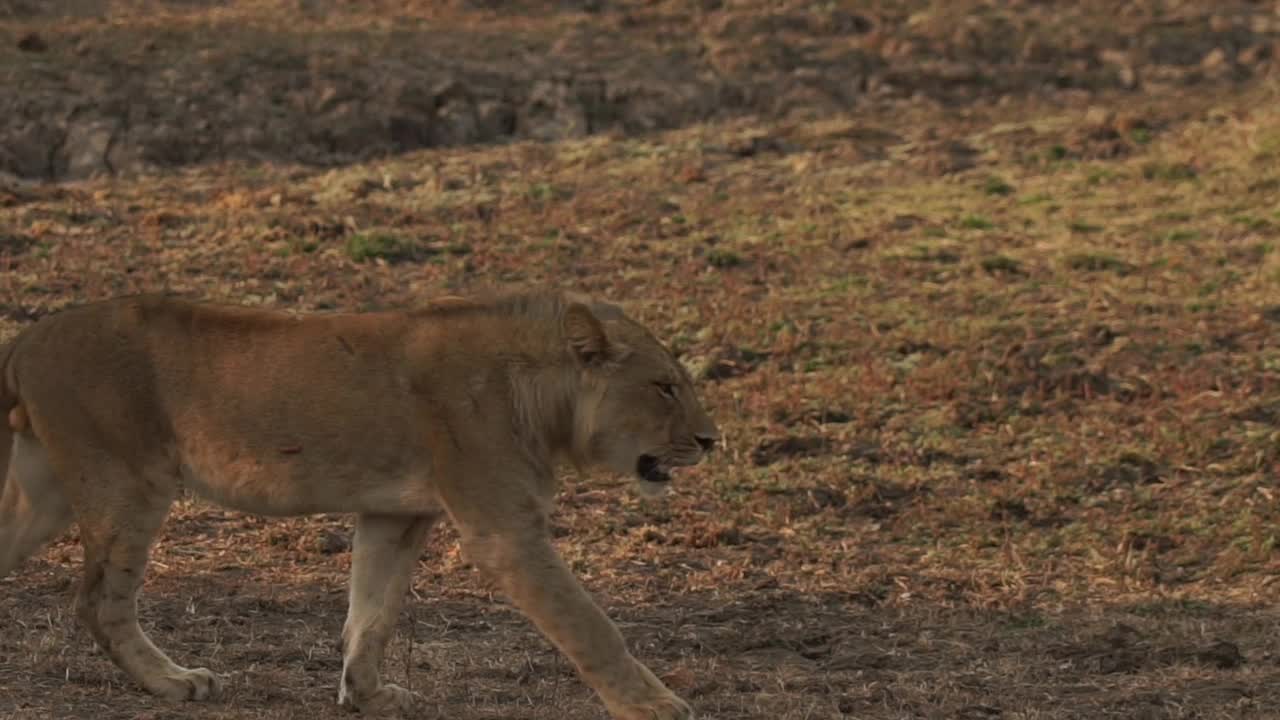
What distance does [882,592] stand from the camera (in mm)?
10648

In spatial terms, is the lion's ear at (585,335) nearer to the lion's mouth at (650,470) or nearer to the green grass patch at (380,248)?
the lion's mouth at (650,470)

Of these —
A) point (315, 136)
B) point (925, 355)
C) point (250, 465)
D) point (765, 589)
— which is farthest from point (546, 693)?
point (315, 136)

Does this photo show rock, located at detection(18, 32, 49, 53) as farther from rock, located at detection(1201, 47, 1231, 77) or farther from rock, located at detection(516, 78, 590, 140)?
rock, located at detection(1201, 47, 1231, 77)

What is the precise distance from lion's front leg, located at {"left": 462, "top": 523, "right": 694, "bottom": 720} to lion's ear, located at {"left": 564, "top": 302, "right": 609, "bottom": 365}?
67 centimetres

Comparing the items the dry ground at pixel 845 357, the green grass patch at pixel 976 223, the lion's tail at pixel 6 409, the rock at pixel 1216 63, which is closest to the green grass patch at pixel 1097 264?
the dry ground at pixel 845 357

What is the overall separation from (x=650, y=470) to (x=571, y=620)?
731 millimetres

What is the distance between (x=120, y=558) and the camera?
24.0 feet

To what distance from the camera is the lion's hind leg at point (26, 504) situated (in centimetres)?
760

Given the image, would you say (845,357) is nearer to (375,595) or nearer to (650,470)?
(650,470)

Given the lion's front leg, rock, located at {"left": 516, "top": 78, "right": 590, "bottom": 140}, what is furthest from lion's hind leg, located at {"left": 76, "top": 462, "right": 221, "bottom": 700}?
rock, located at {"left": 516, "top": 78, "right": 590, "bottom": 140}

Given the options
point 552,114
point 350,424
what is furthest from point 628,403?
point 552,114

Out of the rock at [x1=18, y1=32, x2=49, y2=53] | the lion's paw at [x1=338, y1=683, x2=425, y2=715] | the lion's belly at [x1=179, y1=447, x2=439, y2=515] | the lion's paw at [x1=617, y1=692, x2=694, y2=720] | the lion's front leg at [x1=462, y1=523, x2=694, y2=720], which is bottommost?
the rock at [x1=18, y1=32, x2=49, y2=53]

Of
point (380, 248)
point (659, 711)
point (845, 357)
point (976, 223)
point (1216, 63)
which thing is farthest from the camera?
point (1216, 63)

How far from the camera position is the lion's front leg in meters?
6.95
